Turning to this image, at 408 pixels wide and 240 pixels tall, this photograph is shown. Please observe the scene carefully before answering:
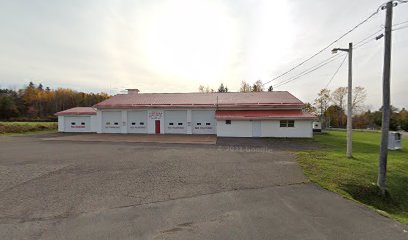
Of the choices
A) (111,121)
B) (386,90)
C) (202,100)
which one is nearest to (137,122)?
(111,121)

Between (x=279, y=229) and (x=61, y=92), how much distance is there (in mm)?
88652

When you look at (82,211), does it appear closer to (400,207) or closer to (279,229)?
(279,229)

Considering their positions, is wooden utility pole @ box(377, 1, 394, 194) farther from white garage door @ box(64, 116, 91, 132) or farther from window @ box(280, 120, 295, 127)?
white garage door @ box(64, 116, 91, 132)

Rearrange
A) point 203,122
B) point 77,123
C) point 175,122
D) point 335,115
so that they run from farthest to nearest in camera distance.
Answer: point 335,115 < point 77,123 < point 175,122 < point 203,122

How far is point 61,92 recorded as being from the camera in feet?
251

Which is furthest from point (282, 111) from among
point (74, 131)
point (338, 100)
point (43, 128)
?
point (338, 100)

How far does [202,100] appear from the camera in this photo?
2958 centimetres

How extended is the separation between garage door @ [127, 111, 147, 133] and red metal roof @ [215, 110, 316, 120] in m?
9.54

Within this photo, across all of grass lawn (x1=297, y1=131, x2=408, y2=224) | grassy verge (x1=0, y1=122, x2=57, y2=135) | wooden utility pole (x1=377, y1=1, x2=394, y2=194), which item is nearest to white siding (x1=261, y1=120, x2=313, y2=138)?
grass lawn (x1=297, y1=131, x2=408, y2=224)

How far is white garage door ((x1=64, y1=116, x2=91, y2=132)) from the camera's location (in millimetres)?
30734

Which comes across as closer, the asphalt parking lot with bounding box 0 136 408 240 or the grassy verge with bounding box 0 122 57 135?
the asphalt parking lot with bounding box 0 136 408 240

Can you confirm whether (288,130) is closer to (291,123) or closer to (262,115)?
(291,123)

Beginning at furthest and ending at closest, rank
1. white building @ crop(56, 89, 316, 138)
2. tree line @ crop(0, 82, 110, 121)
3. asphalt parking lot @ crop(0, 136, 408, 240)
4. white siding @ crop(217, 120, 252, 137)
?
1. tree line @ crop(0, 82, 110, 121)
2. white siding @ crop(217, 120, 252, 137)
3. white building @ crop(56, 89, 316, 138)
4. asphalt parking lot @ crop(0, 136, 408, 240)

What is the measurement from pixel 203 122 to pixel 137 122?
8.65m
